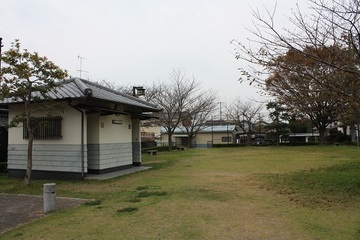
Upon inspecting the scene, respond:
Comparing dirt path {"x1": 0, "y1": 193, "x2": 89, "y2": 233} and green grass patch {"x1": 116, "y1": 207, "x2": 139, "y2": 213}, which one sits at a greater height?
green grass patch {"x1": 116, "y1": 207, "x2": 139, "y2": 213}

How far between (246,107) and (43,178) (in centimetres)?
3518

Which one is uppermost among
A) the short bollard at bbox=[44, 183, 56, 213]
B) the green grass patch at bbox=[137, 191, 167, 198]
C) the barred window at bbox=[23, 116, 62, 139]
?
the barred window at bbox=[23, 116, 62, 139]

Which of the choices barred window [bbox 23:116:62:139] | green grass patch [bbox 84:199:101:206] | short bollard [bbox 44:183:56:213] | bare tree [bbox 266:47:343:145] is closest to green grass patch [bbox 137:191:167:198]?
green grass patch [bbox 84:199:101:206]

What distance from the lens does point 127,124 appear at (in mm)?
15289

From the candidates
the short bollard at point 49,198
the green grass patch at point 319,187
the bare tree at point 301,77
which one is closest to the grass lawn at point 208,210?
the green grass patch at point 319,187

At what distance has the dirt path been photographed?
6.42 m

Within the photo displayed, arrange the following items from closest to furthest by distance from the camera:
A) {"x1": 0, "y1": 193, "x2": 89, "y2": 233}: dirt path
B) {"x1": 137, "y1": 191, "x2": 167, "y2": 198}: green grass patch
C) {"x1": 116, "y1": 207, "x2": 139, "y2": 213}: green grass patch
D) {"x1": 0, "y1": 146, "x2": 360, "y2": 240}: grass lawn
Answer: {"x1": 0, "y1": 146, "x2": 360, "y2": 240}: grass lawn < {"x1": 0, "y1": 193, "x2": 89, "y2": 233}: dirt path < {"x1": 116, "y1": 207, "x2": 139, "y2": 213}: green grass patch < {"x1": 137, "y1": 191, "x2": 167, "y2": 198}: green grass patch

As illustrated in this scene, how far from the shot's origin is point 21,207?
7.62 meters

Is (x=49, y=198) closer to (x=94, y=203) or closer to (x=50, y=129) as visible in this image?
(x=94, y=203)

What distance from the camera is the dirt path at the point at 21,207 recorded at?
6416mm

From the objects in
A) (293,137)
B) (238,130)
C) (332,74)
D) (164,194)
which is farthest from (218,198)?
(238,130)

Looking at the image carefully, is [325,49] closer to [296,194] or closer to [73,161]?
[296,194]

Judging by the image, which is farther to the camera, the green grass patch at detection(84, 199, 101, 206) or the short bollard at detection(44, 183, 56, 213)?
the green grass patch at detection(84, 199, 101, 206)

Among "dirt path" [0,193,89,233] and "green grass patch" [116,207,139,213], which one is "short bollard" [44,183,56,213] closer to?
"dirt path" [0,193,89,233]
